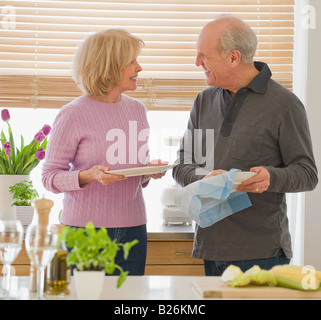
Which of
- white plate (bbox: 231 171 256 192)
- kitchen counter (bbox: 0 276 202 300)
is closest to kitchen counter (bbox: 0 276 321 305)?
kitchen counter (bbox: 0 276 202 300)

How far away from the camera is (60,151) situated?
1.96m

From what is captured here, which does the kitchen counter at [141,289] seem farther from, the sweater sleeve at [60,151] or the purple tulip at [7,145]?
the purple tulip at [7,145]

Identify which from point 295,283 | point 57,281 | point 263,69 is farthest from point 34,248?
point 263,69

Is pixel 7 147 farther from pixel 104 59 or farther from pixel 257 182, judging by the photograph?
pixel 257 182

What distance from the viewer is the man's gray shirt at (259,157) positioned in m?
1.91

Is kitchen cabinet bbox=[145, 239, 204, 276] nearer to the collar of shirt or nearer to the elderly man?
the elderly man

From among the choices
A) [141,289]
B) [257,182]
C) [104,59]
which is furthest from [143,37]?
[141,289]

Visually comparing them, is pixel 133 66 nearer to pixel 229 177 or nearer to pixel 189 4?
pixel 229 177

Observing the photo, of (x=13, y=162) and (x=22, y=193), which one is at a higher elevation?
(x=13, y=162)

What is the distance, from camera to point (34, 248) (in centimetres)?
126

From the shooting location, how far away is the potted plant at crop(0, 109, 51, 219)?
103 inches

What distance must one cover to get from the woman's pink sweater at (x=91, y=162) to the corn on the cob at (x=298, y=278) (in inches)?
29.2

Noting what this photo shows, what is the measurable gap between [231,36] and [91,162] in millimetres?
726
